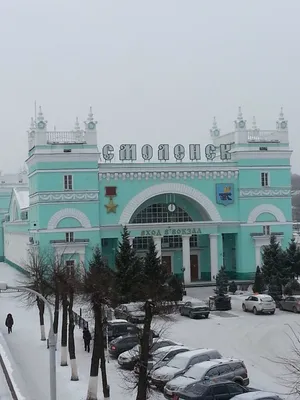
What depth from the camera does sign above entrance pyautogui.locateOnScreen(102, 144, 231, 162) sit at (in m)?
51.2

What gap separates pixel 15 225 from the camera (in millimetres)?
69125

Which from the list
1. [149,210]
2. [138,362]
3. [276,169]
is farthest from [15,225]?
[138,362]

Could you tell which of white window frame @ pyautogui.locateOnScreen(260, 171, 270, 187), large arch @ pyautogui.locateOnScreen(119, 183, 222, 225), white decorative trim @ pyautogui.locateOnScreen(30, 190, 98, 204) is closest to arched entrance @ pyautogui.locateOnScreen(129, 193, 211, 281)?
large arch @ pyautogui.locateOnScreen(119, 183, 222, 225)

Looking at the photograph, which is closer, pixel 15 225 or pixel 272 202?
pixel 272 202

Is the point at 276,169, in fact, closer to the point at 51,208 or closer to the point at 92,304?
the point at 51,208

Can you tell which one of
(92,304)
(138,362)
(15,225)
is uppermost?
(15,225)

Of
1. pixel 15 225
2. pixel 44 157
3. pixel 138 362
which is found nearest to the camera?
pixel 138 362

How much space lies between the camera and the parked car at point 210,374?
19.7 metres

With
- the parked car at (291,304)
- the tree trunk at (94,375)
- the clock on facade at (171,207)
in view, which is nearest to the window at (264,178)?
the clock on facade at (171,207)

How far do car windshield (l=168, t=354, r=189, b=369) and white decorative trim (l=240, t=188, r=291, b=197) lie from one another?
31494mm

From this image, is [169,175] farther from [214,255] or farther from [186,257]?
[214,255]

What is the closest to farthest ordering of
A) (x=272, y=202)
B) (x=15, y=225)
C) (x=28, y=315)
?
1. (x=28, y=315)
2. (x=272, y=202)
3. (x=15, y=225)

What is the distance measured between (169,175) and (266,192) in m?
7.75

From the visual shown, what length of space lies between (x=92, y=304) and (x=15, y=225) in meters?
50.0
